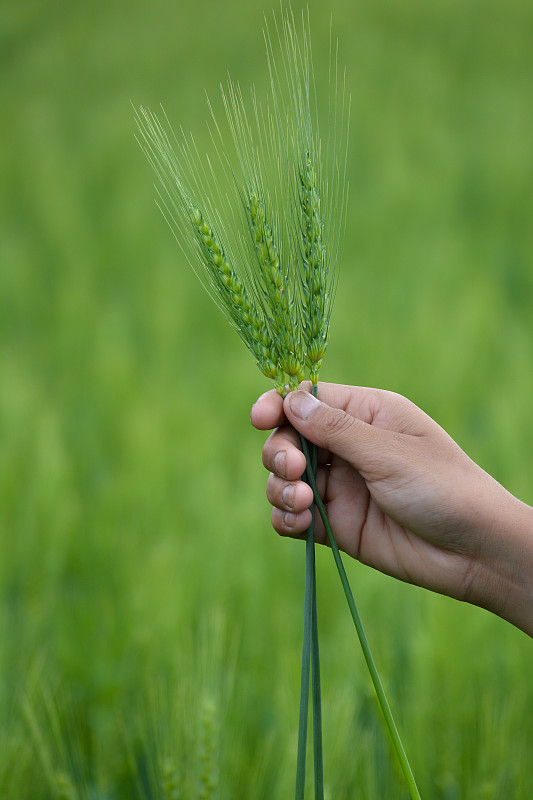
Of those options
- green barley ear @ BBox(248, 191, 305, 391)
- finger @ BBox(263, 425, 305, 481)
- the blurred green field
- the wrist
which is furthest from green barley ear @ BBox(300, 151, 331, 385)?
the blurred green field

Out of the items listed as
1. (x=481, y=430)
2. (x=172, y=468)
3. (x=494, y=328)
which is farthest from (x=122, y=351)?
(x=494, y=328)

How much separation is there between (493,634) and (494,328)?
4.70 feet

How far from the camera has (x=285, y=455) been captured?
739mm

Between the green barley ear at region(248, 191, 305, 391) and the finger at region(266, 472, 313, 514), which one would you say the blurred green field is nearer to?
the finger at region(266, 472, 313, 514)

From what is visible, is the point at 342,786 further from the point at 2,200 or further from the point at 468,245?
the point at 2,200

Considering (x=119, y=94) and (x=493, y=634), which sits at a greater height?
(x=119, y=94)

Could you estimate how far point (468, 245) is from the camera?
3.18m

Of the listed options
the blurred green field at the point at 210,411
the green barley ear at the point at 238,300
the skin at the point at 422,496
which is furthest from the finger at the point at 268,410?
the blurred green field at the point at 210,411

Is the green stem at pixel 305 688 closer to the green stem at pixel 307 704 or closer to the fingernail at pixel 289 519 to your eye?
the green stem at pixel 307 704

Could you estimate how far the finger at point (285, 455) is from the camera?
2.37ft

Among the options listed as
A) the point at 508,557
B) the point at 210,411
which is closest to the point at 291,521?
the point at 508,557

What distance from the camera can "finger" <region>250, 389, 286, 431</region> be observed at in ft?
2.52

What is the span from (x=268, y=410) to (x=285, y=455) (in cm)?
6

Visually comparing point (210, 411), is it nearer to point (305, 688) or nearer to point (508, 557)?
point (508, 557)
